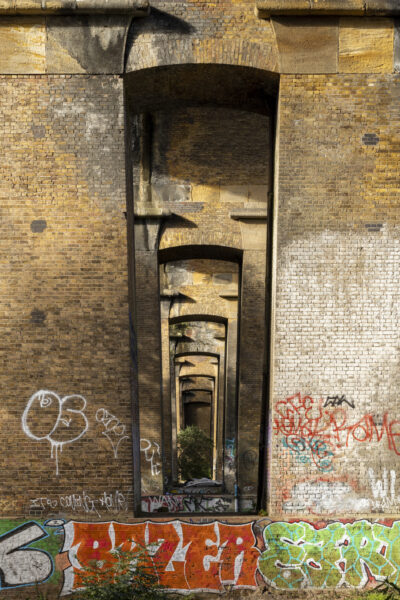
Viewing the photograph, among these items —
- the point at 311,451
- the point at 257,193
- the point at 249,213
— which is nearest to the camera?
the point at 311,451

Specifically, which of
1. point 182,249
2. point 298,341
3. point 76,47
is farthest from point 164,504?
point 76,47

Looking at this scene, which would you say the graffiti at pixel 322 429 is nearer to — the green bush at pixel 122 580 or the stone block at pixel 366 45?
the green bush at pixel 122 580

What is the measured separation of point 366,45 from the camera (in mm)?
8055

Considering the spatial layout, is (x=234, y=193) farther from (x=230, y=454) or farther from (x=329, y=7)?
(x=230, y=454)

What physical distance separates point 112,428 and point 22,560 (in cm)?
198

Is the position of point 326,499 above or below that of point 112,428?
below

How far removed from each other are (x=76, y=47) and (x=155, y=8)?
117cm

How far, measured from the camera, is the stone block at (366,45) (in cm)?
805

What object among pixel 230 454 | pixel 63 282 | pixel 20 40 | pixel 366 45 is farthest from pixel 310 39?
pixel 230 454

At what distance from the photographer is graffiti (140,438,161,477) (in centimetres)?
1487

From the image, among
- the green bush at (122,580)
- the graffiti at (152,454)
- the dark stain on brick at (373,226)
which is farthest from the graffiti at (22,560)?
the graffiti at (152,454)

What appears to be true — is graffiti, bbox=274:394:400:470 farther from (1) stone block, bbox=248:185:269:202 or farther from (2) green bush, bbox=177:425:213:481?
(2) green bush, bbox=177:425:213:481

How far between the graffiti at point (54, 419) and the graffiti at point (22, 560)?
3.81ft

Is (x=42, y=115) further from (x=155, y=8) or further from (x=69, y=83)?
(x=155, y=8)
